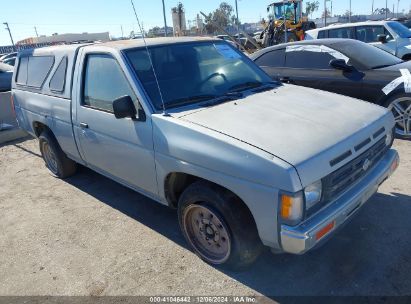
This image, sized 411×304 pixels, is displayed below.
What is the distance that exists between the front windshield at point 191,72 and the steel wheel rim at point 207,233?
98cm

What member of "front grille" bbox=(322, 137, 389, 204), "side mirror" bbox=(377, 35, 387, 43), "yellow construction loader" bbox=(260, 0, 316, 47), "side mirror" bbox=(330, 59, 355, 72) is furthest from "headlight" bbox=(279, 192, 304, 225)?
"yellow construction loader" bbox=(260, 0, 316, 47)

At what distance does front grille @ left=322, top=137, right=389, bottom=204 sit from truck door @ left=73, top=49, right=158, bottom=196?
4.92ft

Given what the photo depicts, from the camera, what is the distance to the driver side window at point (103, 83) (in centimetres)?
352

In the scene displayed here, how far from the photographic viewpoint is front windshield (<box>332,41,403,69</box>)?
5848 mm

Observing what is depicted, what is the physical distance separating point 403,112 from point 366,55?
1.15 metres

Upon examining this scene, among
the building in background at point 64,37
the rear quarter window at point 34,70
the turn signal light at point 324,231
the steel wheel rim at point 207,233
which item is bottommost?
the steel wheel rim at point 207,233

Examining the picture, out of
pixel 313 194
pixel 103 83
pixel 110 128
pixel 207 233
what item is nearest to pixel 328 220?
pixel 313 194

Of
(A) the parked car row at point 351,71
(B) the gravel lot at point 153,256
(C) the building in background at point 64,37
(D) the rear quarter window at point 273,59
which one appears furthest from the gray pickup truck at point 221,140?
(C) the building in background at point 64,37

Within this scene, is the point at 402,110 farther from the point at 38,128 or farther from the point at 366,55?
the point at 38,128

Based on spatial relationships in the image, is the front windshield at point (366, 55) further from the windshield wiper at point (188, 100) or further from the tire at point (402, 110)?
the windshield wiper at point (188, 100)

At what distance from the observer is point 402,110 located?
549 cm

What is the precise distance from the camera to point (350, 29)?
441 inches

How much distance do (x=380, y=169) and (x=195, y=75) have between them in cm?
189

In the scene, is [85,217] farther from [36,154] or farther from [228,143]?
[36,154]
